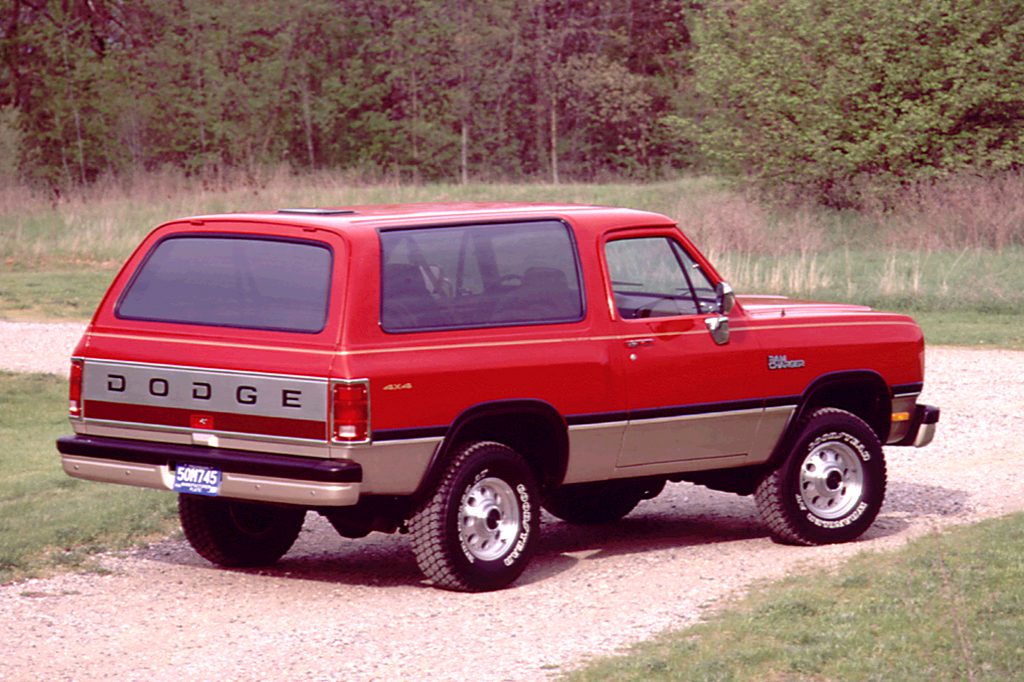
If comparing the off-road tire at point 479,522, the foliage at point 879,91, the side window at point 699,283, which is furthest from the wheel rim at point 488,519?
the foliage at point 879,91

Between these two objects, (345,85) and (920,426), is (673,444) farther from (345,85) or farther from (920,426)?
(345,85)

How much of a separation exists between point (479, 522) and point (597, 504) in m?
2.19

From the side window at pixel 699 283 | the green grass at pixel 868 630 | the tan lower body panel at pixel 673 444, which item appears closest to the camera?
the green grass at pixel 868 630

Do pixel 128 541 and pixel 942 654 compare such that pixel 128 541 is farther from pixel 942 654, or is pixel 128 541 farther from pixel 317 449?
pixel 942 654

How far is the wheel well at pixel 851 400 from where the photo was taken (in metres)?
9.94

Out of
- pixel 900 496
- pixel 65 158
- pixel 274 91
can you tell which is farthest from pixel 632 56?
pixel 900 496

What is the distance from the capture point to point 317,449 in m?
8.13

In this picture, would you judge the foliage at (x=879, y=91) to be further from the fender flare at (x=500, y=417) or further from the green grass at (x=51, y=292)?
the fender flare at (x=500, y=417)

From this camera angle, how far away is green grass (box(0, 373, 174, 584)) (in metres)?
9.84

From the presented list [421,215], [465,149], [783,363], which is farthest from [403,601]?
[465,149]

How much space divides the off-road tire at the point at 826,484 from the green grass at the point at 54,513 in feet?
11.6

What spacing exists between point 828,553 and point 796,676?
2.84 meters

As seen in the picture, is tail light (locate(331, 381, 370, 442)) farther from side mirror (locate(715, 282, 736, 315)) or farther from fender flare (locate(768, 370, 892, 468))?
fender flare (locate(768, 370, 892, 468))

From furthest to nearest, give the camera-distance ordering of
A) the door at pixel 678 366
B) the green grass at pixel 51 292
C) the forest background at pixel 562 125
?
the forest background at pixel 562 125 < the green grass at pixel 51 292 < the door at pixel 678 366
